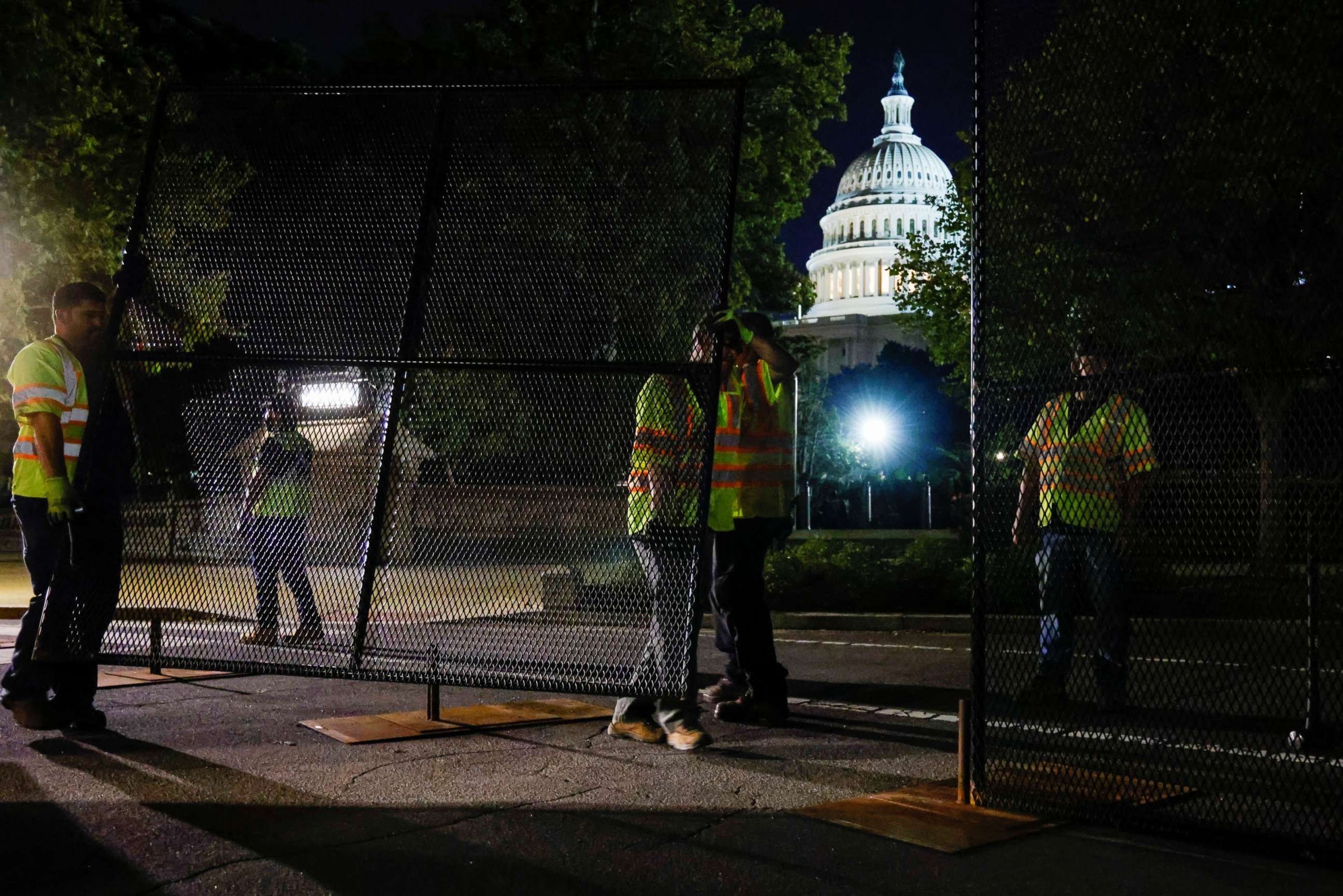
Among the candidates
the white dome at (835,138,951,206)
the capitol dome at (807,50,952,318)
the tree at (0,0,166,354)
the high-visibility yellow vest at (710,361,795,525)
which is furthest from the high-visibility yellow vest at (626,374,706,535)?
the white dome at (835,138,951,206)

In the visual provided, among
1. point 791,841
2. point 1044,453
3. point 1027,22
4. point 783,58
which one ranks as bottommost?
point 791,841

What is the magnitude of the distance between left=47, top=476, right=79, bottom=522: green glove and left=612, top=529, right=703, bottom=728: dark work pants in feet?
7.78

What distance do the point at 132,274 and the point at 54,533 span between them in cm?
118

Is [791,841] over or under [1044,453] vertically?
under

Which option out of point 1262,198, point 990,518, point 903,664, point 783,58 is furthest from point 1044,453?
point 783,58

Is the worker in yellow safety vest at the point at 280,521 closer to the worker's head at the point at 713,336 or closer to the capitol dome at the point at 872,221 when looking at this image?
the worker's head at the point at 713,336

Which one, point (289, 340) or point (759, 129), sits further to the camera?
point (759, 129)

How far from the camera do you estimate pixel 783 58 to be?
30703 millimetres

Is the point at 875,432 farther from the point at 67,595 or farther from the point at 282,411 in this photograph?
the point at 67,595

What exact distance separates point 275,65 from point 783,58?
1085cm

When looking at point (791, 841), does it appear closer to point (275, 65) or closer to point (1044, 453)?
point (1044, 453)

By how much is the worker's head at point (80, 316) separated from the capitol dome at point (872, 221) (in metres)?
110

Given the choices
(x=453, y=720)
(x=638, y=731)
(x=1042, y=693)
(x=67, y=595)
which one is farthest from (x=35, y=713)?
(x=1042, y=693)

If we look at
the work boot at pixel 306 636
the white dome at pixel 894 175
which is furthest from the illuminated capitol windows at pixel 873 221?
the work boot at pixel 306 636
